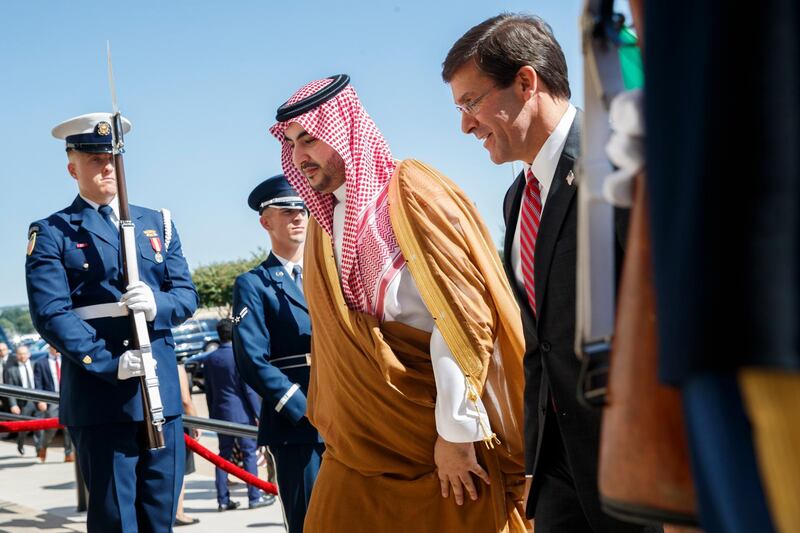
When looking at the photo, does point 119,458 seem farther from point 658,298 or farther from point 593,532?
point 658,298

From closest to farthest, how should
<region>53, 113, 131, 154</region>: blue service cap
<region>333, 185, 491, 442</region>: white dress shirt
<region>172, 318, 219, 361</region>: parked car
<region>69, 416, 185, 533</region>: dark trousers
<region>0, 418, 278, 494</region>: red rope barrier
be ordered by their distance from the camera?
<region>333, 185, 491, 442</region>: white dress shirt → <region>69, 416, 185, 533</region>: dark trousers → <region>53, 113, 131, 154</region>: blue service cap → <region>0, 418, 278, 494</region>: red rope barrier → <region>172, 318, 219, 361</region>: parked car

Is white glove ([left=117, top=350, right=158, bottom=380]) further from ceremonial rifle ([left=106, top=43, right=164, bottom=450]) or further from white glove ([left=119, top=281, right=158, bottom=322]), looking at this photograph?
white glove ([left=119, top=281, right=158, bottom=322])

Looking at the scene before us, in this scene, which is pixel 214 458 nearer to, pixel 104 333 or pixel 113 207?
pixel 104 333

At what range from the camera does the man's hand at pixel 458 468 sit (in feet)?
10.9

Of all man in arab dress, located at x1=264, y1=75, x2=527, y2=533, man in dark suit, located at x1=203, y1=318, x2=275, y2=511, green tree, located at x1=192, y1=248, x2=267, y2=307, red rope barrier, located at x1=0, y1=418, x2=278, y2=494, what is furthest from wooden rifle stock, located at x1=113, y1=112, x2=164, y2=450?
green tree, located at x1=192, y1=248, x2=267, y2=307

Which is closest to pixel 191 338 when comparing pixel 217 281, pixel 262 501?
pixel 262 501

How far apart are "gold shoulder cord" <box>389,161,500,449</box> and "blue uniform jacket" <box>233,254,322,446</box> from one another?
184 cm

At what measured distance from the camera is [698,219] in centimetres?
90

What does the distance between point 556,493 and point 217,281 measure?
62295 mm

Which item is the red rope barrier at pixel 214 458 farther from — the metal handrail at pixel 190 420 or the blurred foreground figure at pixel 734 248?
the blurred foreground figure at pixel 734 248

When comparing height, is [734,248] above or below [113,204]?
below

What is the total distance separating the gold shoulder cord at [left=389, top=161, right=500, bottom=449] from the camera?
3330mm

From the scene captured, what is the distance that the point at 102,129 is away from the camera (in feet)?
16.6

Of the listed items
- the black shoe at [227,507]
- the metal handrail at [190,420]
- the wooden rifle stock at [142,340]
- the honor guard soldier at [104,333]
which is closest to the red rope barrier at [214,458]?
the metal handrail at [190,420]
